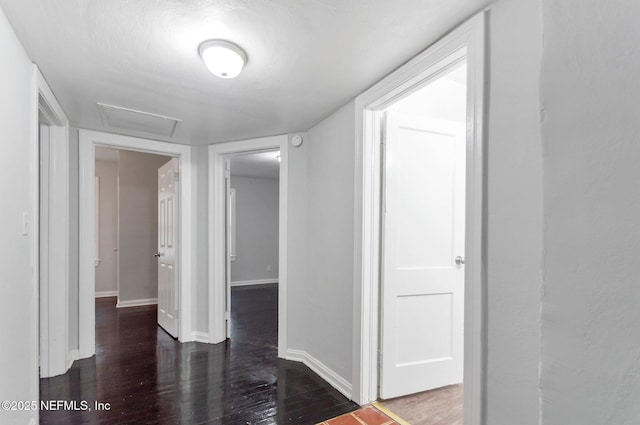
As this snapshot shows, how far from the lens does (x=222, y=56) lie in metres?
1.65

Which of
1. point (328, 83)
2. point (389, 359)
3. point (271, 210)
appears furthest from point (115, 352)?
point (271, 210)

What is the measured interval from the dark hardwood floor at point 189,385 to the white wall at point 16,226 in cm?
54

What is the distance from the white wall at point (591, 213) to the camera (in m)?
0.46

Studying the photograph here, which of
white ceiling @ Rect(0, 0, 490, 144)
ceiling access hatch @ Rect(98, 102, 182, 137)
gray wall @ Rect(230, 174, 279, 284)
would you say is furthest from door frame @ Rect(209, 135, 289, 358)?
gray wall @ Rect(230, 174, 279, 284)

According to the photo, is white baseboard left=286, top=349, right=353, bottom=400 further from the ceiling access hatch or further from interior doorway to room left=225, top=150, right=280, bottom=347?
interior doorway to room left=225, top=150, right=280, bottom=347

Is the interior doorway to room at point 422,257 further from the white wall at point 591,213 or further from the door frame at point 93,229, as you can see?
the door frame at point 93,229

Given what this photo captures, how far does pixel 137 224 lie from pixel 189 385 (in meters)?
3.31

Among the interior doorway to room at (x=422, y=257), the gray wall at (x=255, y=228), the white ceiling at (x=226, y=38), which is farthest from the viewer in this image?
the gray wall at (x=255, y=228)

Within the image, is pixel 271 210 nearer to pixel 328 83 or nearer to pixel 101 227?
pixel 101 227

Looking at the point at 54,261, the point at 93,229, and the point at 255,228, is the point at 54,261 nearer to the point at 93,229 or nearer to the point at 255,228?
the point at 93,229

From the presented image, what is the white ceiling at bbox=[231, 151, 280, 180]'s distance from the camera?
5.18 metres

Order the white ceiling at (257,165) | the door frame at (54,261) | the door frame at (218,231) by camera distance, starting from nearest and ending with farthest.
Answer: the door frame at (54,261) < the door frame at (218,231) < the white ceiling at (257,165)

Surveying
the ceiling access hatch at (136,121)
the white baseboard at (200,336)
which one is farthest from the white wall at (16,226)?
the white baseboard at (200,336)

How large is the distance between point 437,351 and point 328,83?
6.83 feet
